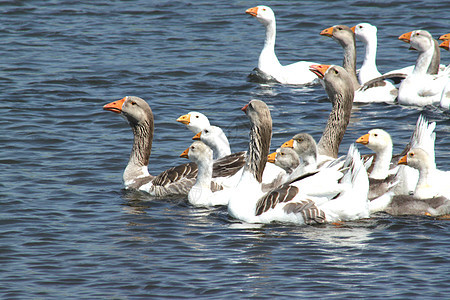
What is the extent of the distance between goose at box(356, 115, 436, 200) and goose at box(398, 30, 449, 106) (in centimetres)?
588

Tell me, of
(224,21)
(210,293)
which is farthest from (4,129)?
(224,21)

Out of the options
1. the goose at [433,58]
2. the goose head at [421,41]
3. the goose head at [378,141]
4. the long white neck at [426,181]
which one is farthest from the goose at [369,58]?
the long white neck at [426,181]

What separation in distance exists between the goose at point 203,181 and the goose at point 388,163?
2.25 m

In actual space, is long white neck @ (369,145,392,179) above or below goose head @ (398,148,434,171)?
below

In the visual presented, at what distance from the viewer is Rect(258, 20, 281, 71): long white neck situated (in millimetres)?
20609

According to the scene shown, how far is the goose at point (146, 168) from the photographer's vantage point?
12879 mm

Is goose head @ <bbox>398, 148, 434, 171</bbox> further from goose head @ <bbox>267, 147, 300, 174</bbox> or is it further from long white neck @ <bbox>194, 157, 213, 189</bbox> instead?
long white neck @ <bbox>194, 157, 213, 189</bbox>

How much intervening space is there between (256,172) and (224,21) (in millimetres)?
15296

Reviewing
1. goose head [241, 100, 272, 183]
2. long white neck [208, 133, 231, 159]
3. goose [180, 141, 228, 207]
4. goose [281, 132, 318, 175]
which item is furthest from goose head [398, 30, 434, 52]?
goose head [241, 100, 272, 183]

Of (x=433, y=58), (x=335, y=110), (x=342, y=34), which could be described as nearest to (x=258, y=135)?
(x=335, y=110)

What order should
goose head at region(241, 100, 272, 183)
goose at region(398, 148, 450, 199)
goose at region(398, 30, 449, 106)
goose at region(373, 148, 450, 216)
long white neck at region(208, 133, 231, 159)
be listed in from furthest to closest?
goose at region(398, 30, 449, 106) < long white neck at region(208, 133, 231, 159) < goose head at region(241, 100, 272, 183) < goose at region(398, 148, 450, 199) < goose at region(373, 148, 450, 216)

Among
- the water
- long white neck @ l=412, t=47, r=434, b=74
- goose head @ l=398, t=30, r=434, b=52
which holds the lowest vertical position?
the water

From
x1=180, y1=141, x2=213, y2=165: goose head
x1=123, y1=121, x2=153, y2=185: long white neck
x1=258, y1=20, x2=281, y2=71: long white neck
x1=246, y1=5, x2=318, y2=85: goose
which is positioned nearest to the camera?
x1=180, y1=141, x2=213, y2=165: goose head

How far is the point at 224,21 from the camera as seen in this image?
26.2 meters
